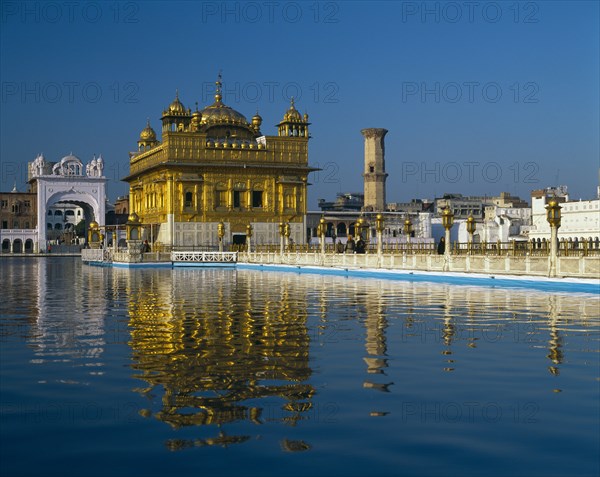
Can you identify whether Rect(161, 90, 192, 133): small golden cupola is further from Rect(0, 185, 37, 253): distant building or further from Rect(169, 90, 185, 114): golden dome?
Rect(0, 185, 37, 253): distant building

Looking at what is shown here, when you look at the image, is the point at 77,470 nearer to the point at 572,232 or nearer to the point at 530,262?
the point at 530,262

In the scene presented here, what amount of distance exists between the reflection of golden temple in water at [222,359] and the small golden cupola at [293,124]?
136ft

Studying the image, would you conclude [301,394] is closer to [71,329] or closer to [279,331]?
[279,331]

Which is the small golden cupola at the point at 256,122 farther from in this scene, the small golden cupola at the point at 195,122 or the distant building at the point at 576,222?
the distant building at the point at 576,222

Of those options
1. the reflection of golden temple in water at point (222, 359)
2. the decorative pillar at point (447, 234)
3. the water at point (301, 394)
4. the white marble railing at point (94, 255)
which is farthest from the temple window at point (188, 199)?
the water at point (301, 394)

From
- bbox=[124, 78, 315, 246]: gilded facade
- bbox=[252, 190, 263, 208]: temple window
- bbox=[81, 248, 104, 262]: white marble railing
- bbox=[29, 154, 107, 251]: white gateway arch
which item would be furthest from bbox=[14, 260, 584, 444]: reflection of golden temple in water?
bbox=[29, 154, 107, 251]: white gateway arch

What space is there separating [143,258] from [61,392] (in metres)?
37.8

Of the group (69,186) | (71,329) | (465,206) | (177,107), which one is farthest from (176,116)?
(465,206)

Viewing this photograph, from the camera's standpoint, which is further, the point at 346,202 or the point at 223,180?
the point at 346,202

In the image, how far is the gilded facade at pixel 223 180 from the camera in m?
53.8

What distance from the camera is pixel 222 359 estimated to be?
9.04m

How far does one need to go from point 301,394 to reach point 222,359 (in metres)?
2.07

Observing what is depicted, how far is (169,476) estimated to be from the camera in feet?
16.0

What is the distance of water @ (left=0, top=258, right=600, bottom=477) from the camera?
5.25m
